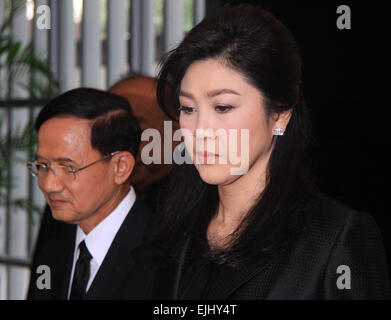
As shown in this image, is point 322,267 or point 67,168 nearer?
point 322,267

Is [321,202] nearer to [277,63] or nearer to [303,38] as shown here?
[277,63]

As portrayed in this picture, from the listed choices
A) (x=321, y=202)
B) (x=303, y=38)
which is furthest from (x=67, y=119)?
(x=303, y=38)

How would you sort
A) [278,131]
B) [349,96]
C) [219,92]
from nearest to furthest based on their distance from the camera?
1. [219,92]
2. [278,131]
3. [349,96]

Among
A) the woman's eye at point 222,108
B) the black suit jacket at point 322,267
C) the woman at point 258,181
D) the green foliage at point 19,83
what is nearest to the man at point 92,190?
the woman at point 258,181

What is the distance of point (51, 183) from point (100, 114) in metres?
0.27

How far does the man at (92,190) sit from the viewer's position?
1865 millimetres

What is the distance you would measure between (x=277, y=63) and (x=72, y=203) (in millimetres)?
795

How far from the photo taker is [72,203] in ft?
6.18

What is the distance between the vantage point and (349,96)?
227 centimetres

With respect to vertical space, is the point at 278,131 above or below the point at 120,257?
above

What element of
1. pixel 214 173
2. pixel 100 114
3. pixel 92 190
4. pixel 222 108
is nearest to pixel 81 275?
pixel 92 190

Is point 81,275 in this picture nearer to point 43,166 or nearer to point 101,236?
point 101,236

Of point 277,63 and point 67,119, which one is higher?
point 277,63

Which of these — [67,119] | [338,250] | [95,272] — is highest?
[67,119]
